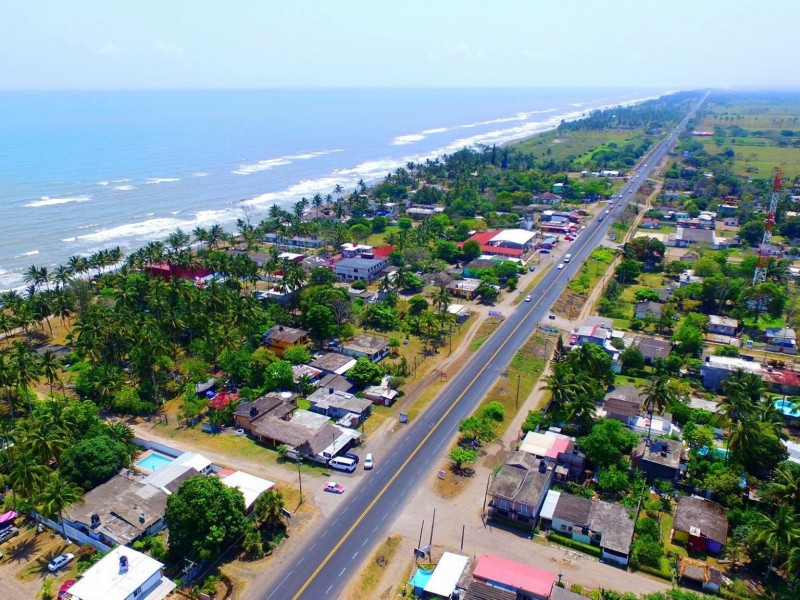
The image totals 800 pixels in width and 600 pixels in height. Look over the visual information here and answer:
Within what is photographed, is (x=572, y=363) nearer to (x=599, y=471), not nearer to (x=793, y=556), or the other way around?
(x=599, y=471)

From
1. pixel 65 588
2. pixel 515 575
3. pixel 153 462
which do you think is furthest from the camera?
pixel 153 462

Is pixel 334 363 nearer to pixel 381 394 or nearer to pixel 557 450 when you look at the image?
pixel 381 394

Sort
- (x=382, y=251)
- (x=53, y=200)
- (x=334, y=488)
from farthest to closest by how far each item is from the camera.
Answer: (x=53, y=200), (x=382, y=251), (x=334, y=488)

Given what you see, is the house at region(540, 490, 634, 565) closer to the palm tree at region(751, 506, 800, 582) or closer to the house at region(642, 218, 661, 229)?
the palm tree at region(751, 506, 800, 582)

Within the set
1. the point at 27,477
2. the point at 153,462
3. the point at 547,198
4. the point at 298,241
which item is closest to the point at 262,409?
the point at 153,462

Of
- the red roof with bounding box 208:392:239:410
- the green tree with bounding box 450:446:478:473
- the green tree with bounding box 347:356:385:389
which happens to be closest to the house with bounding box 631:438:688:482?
the green tree with bounding box 450:446:478:473

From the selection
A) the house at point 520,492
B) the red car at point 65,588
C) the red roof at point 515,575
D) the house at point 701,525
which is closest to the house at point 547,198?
the house at point 520,492
